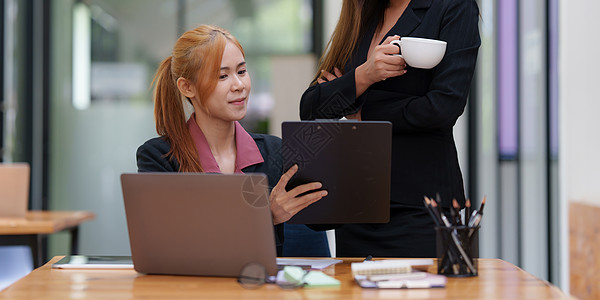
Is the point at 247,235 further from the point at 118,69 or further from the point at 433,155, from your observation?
the point at 118,69

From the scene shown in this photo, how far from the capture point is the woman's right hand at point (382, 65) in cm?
160

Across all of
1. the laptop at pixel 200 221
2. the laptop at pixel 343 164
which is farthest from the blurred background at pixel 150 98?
the laptop at pixel 200 221

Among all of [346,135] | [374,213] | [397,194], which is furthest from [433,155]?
[346,135]

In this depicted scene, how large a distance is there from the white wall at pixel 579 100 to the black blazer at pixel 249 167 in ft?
4.81

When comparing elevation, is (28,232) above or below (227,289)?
below

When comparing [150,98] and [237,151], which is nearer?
[237,151]

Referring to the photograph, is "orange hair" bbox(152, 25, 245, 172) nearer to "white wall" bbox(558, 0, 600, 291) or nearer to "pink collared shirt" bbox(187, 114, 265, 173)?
"pink collared shirt" bbox(187, 114, 265, 173)

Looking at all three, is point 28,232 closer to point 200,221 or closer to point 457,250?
point 200,221

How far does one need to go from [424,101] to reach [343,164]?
0.95 feet

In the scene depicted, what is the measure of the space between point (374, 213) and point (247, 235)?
1.09ft

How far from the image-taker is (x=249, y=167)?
6.15ft

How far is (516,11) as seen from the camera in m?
3.64

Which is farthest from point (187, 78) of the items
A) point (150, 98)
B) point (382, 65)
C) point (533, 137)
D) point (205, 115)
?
point (150, 98)

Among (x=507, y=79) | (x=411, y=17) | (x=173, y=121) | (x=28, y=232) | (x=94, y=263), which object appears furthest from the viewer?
(x=507, y=79)
